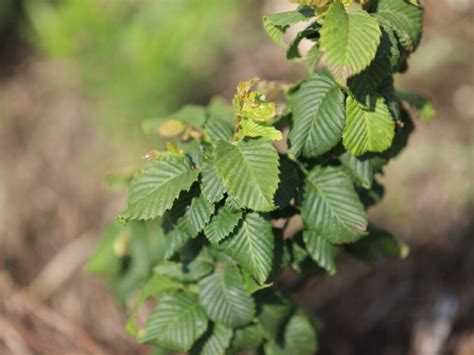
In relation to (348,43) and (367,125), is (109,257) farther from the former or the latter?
(348,43)

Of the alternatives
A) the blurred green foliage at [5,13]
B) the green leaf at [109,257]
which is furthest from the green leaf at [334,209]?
the blurred green foliage at [5,13]

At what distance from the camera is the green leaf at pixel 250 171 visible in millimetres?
1215

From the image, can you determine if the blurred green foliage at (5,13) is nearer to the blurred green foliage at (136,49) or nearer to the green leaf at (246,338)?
the blurred green foliage at (136,49)

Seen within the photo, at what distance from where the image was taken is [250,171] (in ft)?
4.06

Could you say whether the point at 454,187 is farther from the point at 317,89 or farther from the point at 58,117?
the point at 58,117

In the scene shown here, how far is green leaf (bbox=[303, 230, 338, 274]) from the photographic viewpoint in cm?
148

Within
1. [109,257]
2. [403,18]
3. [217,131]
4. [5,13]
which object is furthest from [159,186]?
[5,13]

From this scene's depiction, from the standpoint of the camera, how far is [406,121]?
154 cm

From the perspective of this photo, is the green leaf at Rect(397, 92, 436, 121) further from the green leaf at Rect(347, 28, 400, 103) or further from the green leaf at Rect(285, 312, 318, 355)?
the green leaf at Rect(285, 312, 318, 355)

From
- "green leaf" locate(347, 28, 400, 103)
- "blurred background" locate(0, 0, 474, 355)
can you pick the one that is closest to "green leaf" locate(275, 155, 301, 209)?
"green leaf" locate(347, 28, 400, 103)

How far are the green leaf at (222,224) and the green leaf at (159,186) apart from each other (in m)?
0.10

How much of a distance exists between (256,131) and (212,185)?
142mm

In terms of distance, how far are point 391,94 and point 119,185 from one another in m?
0.92

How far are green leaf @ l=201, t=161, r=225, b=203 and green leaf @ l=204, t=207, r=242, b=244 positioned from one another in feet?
→ 0.16
